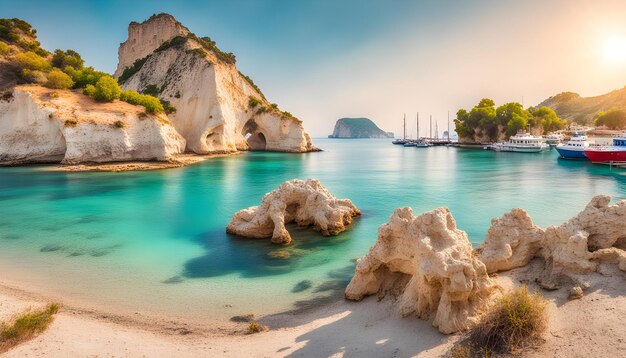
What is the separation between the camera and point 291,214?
59.3 feet

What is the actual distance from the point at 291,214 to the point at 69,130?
3390 cm

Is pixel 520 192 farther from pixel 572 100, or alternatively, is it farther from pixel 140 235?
pixel 572 100

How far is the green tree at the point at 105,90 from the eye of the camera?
1766 inches

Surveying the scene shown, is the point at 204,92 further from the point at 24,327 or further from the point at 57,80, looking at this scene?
the point at 24,327

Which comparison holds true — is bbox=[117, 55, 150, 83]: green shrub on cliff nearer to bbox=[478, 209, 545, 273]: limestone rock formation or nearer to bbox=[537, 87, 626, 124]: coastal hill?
bbox=[478, 209, 545, 273]: limestone rock formation

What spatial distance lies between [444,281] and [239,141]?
68055 mm

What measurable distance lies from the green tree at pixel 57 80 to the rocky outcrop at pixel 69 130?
0.91 metres

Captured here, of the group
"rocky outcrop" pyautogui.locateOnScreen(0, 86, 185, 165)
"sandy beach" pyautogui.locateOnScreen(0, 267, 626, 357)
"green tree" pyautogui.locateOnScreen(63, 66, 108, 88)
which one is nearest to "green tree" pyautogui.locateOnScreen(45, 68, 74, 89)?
"rocky outcrop" pyautogui.locateOnScreen(0, 86, 185, 165)

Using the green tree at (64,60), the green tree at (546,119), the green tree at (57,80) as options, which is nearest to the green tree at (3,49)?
the green tree at (64,60)

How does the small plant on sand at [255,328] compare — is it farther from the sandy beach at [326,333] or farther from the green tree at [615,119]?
the green tree at [615,119]

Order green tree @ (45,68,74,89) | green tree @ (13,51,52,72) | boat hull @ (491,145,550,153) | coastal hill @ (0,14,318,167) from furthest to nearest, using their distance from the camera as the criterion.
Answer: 1. boat hull @ (491,145,550,153)
2. green tree @ (13,51,52,72)
3. green tree @ (45,68,74,89)
4. coastal hill @ (0,14,318,167)

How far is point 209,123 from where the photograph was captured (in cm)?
6022

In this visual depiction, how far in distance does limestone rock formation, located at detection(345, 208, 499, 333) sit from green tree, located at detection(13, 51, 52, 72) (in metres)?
54.5

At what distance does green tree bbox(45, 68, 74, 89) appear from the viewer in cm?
4450
